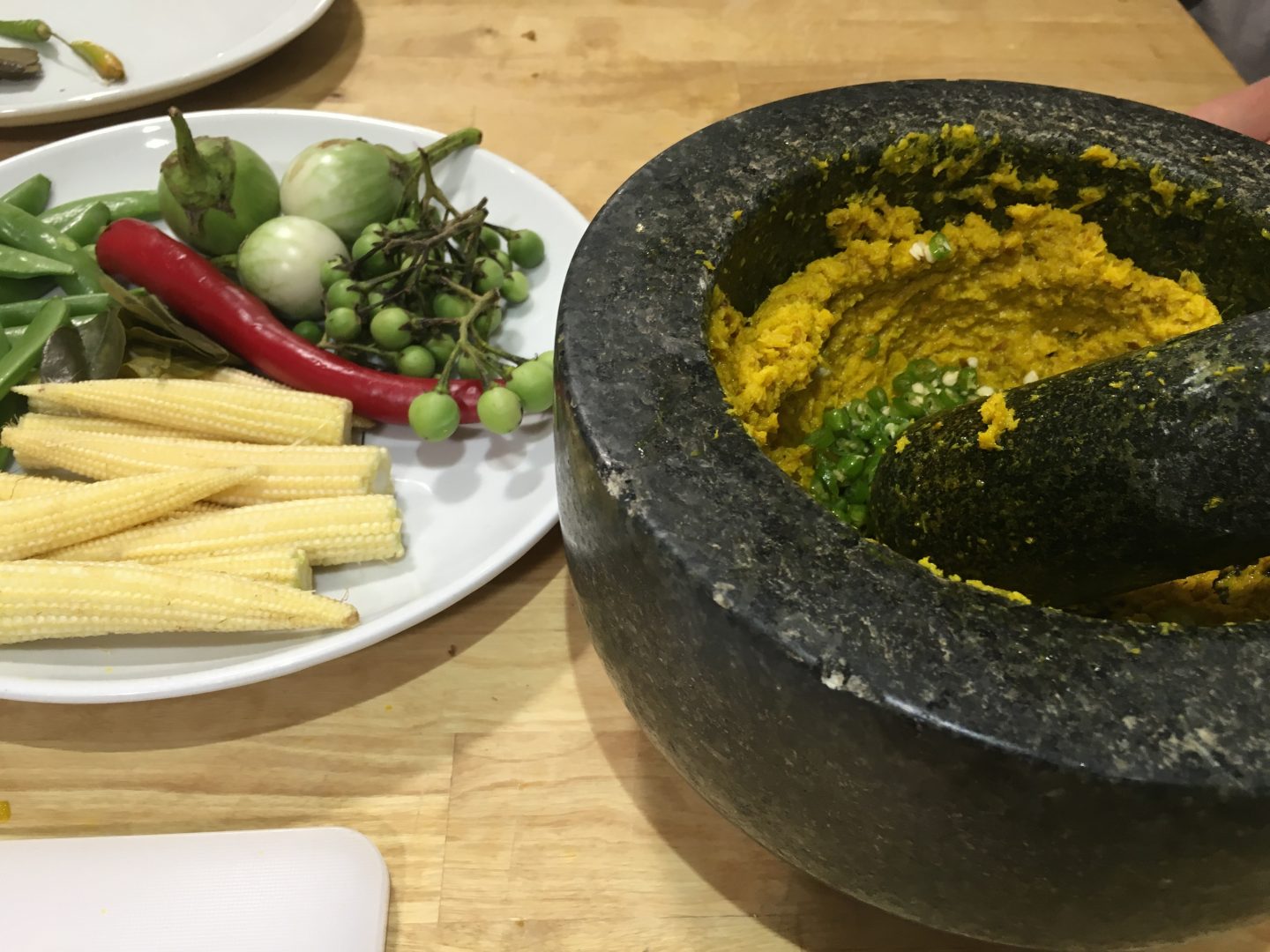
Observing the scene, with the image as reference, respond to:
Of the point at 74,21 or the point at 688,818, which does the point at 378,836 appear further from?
the point at 74,21

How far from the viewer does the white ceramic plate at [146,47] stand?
1.22m

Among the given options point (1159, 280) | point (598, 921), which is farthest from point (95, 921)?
point (1159, 280)

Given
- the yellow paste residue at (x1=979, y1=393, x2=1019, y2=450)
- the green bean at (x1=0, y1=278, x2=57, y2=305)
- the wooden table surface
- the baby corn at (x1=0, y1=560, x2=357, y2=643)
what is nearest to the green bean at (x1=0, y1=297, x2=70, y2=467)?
the green bean at (x1=0, y1=278, x2=57, y2=305)

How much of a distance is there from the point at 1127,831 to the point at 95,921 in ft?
2.04

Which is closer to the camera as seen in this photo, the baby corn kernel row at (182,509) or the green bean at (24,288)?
the baby corn kernel row at (182,509)

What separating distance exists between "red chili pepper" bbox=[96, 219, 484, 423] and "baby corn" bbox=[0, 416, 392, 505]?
0.32 ft

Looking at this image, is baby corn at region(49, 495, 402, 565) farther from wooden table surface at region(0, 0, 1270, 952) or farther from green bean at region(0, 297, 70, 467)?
green bean at region(0, 297, 70, 467)

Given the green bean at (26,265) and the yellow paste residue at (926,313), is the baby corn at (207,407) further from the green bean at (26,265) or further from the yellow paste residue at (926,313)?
the yellow paste residue at (926,313)

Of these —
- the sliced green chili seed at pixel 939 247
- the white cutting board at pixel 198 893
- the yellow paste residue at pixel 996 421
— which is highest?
the sliced green chili seed at pixel 939 247

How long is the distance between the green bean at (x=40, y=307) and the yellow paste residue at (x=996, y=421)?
0.92m

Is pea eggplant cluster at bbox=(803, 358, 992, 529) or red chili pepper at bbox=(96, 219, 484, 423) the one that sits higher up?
pea eggplant cluster at bbox=(803, 358, 992, 529)

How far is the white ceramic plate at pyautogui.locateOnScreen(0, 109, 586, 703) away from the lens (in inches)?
27.8

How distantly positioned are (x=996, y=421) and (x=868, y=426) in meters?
0.16

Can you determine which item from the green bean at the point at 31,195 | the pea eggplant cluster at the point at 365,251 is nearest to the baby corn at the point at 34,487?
the pea eggplant cluster at the point at 365,251
